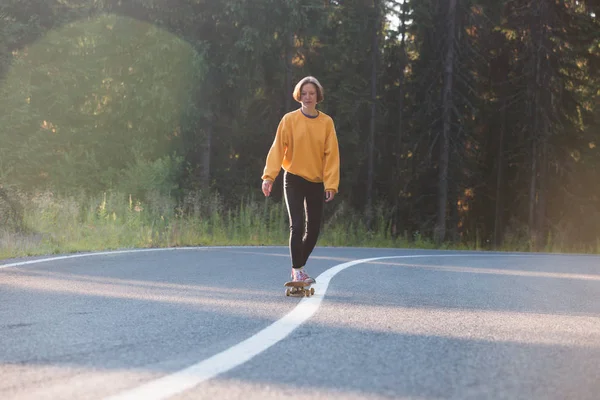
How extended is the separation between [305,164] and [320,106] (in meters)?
30.8

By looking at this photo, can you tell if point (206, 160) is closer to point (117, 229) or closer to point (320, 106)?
point (320, 106)

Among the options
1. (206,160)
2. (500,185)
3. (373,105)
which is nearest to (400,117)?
(373,105)

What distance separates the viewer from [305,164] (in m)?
7.55

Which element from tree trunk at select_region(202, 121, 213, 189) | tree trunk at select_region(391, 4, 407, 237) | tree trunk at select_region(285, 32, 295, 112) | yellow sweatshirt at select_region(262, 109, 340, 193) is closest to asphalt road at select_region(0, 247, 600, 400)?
yellow sweatshirt at select_region(262, 109, 340, 193)

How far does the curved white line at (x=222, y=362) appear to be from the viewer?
334cm

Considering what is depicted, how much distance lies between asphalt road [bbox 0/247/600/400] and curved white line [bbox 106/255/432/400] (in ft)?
0.05

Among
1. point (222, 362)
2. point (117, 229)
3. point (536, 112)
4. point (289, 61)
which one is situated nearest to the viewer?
point (222, 362)

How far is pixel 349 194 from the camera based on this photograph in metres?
40.7

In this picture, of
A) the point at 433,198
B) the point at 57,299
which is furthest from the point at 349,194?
the point at 57,299

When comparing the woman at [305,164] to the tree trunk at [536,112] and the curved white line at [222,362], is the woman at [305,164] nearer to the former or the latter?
the curved white line at [222,362]

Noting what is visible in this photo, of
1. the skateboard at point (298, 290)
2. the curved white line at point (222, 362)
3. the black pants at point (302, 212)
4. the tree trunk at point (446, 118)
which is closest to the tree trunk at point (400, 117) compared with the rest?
the tree trunk at point (446, 118)

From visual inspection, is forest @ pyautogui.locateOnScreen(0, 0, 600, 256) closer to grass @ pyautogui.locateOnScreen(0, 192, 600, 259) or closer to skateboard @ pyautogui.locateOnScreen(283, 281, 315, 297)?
grass @ pyautogui.locateOnScreen(0, 192, 600, 259)

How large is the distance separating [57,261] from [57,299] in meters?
3.84

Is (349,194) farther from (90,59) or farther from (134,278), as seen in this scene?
(134,278)
